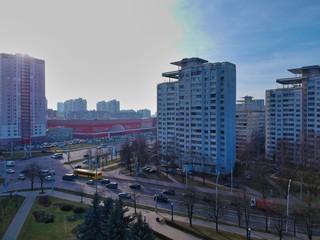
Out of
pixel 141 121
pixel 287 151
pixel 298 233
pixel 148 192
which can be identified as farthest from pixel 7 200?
pixel 141 121

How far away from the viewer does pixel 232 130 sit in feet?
163

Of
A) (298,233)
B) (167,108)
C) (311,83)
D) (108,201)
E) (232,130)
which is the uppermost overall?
(311,83)

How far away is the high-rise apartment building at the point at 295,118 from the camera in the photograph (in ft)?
174

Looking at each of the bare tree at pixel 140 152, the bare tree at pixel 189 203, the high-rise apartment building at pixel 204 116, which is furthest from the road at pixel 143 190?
the high-rise apartment building at pixel 204 116

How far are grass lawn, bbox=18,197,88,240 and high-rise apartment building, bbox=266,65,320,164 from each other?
39.0m

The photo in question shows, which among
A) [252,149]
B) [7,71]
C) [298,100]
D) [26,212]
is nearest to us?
[26,212]

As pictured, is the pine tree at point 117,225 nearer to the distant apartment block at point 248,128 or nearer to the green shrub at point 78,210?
the green shrub at point 78,210

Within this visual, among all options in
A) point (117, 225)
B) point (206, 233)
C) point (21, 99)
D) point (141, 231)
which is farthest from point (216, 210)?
point (21, 99)

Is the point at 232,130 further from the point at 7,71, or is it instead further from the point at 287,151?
the point at 7,71

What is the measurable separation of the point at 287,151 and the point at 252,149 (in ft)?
32.6

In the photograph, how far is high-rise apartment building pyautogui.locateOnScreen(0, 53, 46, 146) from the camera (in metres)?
75.8

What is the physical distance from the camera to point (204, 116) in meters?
50.5

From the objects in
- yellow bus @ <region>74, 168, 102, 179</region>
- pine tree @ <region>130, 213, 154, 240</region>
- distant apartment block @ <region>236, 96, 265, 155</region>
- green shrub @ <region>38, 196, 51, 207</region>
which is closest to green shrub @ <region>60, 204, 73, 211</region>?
green shrub @ <region>38, 196, 51, 207</region>

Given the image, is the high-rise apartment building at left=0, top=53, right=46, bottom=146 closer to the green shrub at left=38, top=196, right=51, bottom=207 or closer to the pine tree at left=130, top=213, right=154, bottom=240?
the green shrub at left=38, top=196, right=51, bottom=207
